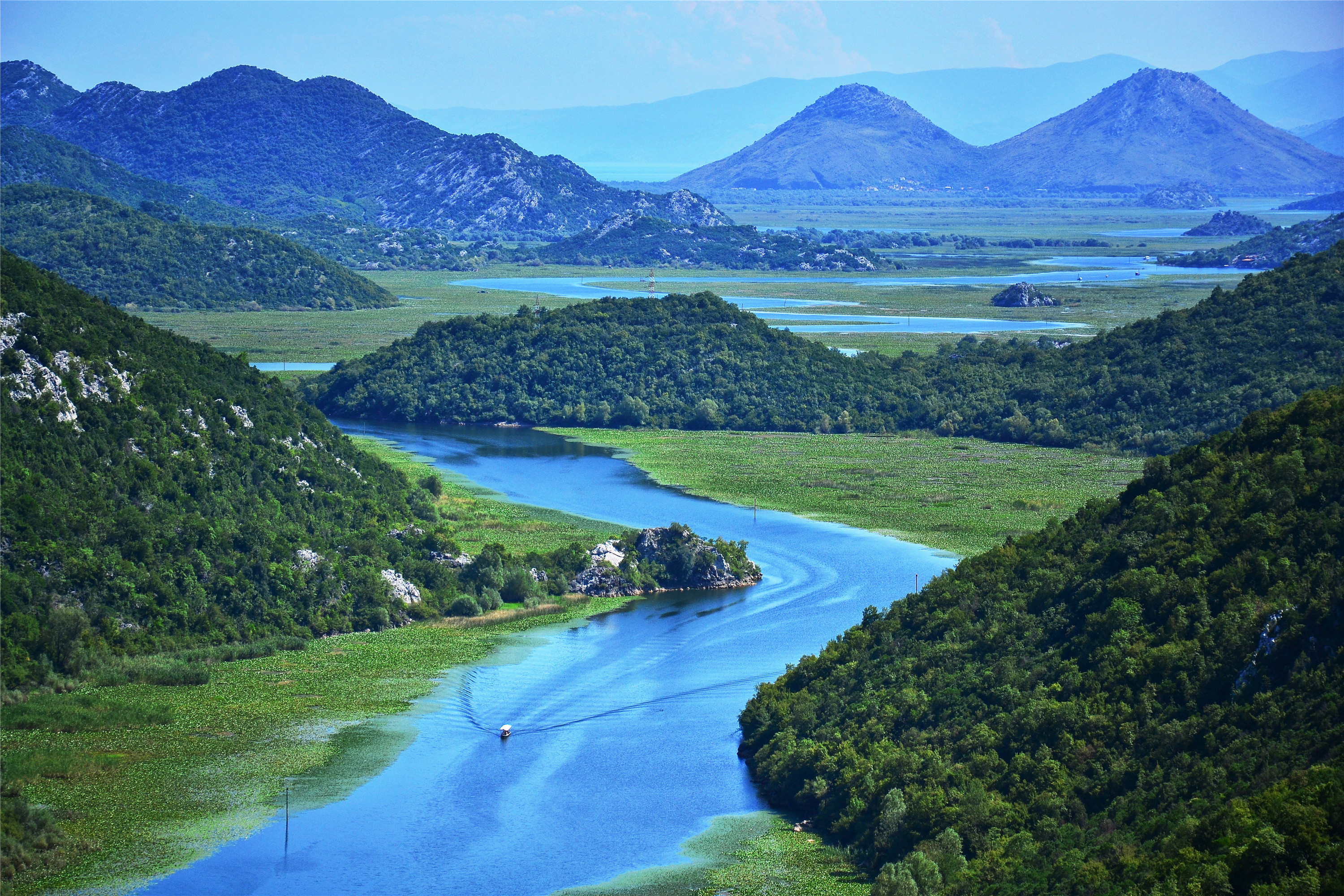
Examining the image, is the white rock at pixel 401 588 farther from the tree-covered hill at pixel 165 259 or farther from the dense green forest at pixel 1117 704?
the tree-covered hill at pixel 165 259

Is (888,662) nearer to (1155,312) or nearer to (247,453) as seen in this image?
(247,453)

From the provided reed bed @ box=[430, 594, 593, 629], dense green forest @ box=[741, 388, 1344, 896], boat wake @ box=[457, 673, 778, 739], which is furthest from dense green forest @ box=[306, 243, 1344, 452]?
dense green forest @ box=[741, 388, 1344, 896]

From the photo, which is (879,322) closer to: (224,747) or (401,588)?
(401,588)

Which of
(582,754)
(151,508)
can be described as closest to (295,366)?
(151,508)

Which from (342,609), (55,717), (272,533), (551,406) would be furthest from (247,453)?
(551,406)

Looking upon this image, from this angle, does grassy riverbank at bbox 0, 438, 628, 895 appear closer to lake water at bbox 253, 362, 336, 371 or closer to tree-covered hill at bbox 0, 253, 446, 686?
tree-covered hill at bbox 0, 253, 446, 686

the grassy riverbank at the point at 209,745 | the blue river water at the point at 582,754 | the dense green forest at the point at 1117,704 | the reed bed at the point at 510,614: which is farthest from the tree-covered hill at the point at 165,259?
the dense green forest at the point at 1117,704
